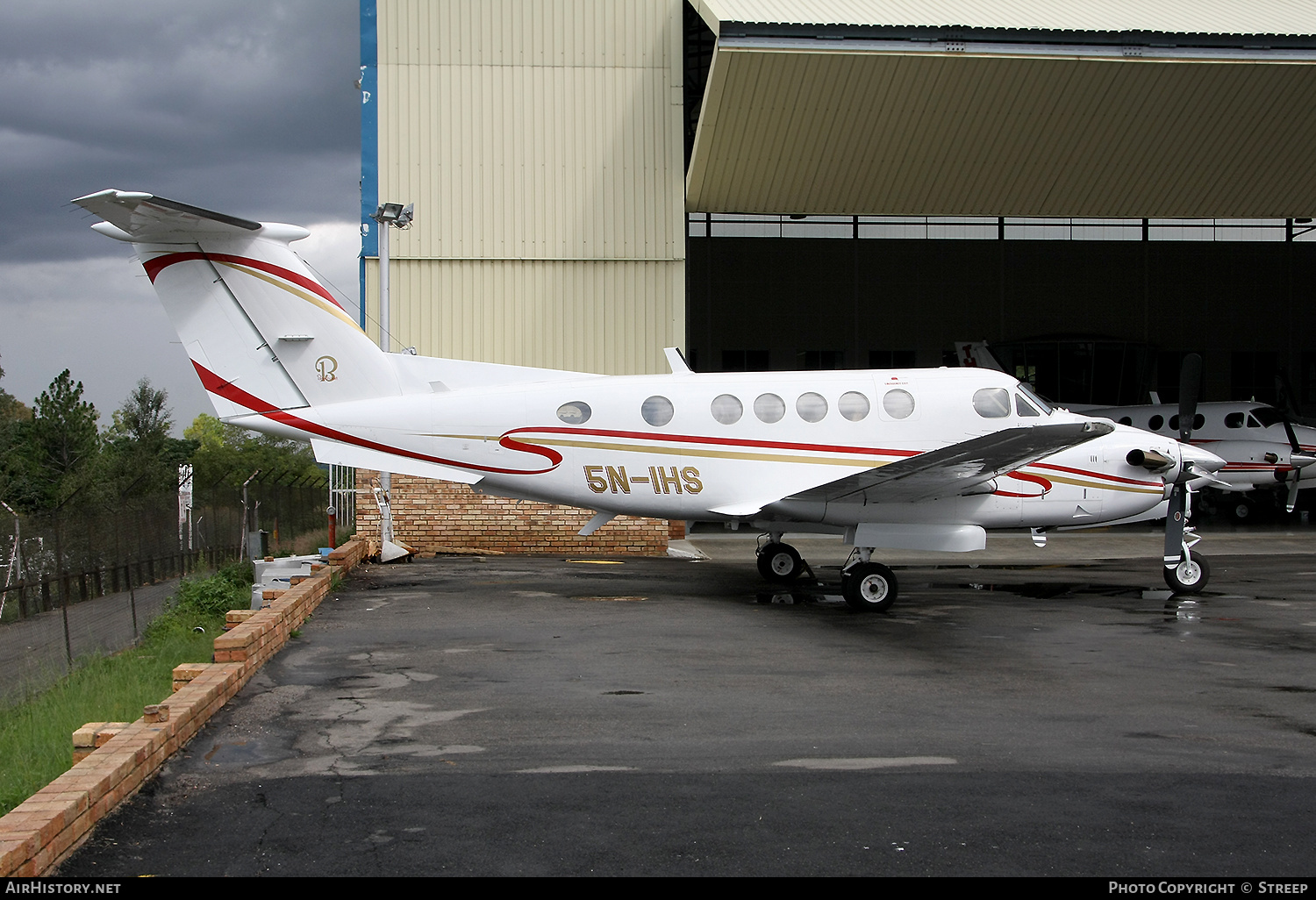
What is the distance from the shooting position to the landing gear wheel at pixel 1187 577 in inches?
594

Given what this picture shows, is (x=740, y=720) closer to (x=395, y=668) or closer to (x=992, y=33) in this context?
(x=395, y=668)

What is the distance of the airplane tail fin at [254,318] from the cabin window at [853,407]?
5822 mm

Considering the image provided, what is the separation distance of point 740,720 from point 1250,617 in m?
8.51

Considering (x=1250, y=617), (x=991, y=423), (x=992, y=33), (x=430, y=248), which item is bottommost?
(x=1250, y=617)

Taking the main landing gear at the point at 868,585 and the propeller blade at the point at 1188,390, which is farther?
the propeller blade at the point at 1188,390

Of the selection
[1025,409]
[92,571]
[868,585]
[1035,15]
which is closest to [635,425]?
[868,585]

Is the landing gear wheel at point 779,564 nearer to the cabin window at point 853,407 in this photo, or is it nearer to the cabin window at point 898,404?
the cabin window at point 853,407

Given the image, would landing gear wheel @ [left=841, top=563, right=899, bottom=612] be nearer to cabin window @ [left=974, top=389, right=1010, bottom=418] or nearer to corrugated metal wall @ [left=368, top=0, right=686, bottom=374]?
cabin window @ [left=974, top=389, right=1010, bottom=418]

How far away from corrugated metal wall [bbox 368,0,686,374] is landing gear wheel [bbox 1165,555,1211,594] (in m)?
10.6

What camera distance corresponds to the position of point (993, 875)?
483 centimetres

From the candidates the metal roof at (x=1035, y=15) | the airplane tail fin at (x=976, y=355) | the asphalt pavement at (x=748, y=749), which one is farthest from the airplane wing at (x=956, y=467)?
the airplane tail fin at (x=976, y=355)

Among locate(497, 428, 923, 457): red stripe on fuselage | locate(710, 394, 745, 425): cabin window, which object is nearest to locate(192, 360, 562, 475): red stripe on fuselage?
locate(497, 428, 923, 457): red stripe on fuselage
